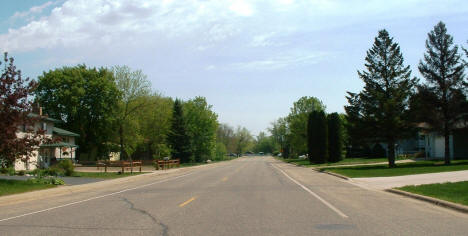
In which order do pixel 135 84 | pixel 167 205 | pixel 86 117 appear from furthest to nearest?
pixel 86 117 < pixel 135 84 < pixel 167 205

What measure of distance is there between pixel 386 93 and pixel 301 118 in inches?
1280

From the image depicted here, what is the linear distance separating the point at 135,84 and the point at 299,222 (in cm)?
4878

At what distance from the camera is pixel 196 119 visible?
79.7 m

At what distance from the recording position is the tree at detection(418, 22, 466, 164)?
35.7 m

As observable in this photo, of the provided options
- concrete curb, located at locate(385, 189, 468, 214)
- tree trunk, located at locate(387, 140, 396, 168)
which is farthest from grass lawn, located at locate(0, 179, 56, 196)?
tree trunk, located at locate(387, 140, 396, 168)

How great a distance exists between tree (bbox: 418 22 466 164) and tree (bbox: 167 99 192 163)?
38982 mm

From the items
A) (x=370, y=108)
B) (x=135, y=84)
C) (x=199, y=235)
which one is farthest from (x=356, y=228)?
(x=135, y=84)

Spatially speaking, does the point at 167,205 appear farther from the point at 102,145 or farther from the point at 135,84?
the point at 102,145

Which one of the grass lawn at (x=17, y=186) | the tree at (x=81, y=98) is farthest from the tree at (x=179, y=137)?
the grass lawn at (x=17, y=186)

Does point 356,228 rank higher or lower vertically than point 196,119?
lower

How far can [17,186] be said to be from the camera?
1988 cm

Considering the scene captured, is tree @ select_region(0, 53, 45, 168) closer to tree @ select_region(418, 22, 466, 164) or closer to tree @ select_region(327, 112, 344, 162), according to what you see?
tree @ select_region(418, 22, 466, 164)

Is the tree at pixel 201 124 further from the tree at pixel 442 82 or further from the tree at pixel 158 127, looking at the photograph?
the tree at pixel 442 82

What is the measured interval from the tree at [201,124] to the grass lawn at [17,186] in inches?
2202
